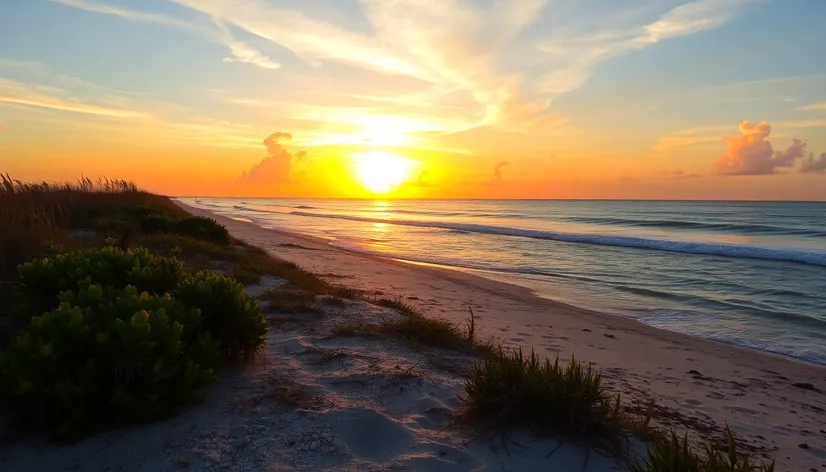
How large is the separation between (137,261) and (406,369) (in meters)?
2.73

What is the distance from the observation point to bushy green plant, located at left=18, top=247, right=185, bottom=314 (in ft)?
14.8

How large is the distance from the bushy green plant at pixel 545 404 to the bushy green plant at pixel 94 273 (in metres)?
3.14

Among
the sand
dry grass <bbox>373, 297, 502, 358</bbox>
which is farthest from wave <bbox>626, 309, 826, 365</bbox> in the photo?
dry grass <bbox>373, 297, 502, 358</bbox>

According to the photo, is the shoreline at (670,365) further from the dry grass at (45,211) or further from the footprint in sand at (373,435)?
the dry grass at (45,211)

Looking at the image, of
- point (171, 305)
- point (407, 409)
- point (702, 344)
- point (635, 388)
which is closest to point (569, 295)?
point (702, 344)

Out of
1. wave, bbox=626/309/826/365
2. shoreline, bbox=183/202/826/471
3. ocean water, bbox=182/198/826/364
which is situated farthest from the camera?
ocean water, bbox=182/198/826/364

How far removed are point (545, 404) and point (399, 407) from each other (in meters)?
1.11

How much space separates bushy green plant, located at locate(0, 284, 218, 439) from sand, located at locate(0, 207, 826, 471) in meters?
0.19

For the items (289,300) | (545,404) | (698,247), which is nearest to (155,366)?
(545,404)

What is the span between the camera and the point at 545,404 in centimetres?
365

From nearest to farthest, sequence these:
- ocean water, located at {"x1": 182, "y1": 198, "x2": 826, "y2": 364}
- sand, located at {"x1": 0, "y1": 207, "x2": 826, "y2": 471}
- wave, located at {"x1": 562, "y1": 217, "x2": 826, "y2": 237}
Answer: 1. sand, located at {"x1": 0, "y1": 207, "x2": 826, "y2": 471}
2. ocean water, located at {"x1": 182, "y1": 198, "x2": 826, "y2": 364}
3. wave, located at {"x1": 562, "y1": 217, "x2": 826, "y2": 237}

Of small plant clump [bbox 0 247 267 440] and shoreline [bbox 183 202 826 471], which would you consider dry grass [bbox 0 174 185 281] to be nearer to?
small plant clump [bbox 0 247 267 440]

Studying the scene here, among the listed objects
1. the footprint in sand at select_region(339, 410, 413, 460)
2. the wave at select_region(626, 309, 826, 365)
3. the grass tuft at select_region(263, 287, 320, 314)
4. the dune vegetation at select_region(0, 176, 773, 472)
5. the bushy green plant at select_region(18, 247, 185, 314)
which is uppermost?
the bushy green plant at select_region(18, 247, 185, 314)

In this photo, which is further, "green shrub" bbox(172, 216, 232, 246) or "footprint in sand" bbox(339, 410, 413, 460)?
"green shrub" bbox(172, 216, 232, 246)
